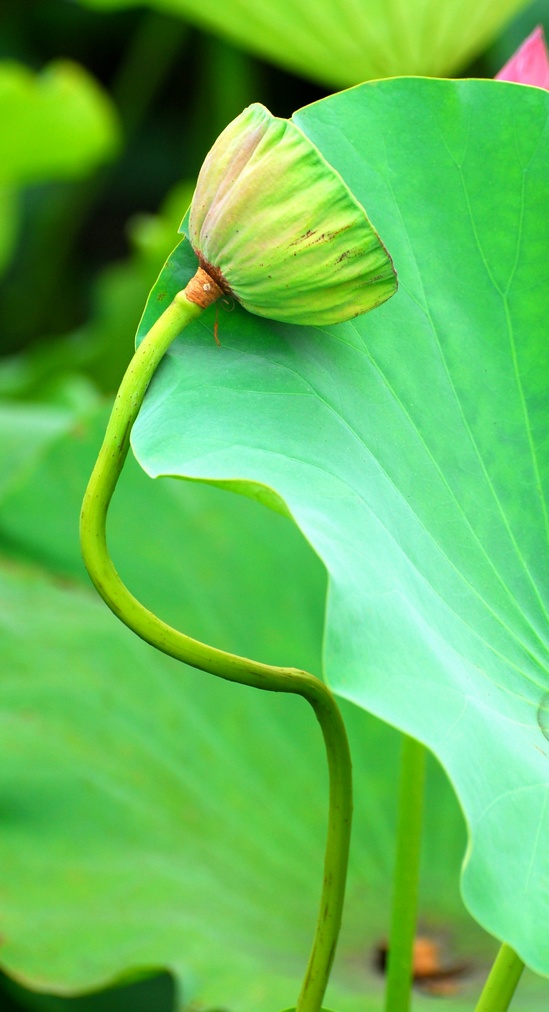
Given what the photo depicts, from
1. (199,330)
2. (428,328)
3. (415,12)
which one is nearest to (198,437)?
(199,330)

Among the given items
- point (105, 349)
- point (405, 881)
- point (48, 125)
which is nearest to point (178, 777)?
point (405, 881)

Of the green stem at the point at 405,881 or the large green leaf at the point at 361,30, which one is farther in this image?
the large green leaf at the point at 361,30

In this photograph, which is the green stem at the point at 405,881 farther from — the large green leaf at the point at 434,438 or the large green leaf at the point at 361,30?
the large green leaf at the point at 361,30

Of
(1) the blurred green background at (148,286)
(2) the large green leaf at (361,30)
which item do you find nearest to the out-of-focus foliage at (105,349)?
(1) the blurred green background at (148,286)

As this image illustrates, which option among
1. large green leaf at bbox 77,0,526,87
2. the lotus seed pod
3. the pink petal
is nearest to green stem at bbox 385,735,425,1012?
the lotus seed pod

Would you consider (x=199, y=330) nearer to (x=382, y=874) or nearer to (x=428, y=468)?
(x=428, y=468)

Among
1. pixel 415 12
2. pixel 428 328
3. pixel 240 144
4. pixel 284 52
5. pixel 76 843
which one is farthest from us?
pixel 284 52

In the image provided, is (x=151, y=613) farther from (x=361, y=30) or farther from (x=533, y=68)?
(x=361, y=30)

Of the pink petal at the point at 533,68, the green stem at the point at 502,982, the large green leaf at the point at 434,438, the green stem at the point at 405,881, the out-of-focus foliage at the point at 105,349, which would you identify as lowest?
the out-of-focus foliage at the point at 105,349
